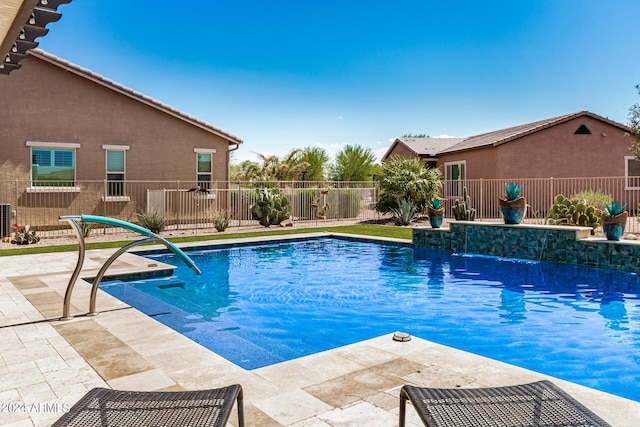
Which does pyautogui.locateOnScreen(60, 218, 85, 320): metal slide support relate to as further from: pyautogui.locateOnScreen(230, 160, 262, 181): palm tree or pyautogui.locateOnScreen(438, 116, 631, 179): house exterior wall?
pyautogui.locateOnScreen(230, 160, 262, 181): palm tree

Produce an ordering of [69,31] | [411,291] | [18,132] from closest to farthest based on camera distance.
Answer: [411,291]
[18,132]
[69,31]

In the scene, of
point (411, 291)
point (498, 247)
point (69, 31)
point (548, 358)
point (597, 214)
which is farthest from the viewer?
point (69, 31)

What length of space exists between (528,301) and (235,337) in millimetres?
4778

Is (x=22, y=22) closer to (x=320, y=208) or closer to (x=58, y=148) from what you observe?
(x=58, y=148)

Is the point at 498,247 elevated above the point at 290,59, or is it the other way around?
the point at 290,59

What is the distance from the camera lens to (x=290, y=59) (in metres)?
28.1

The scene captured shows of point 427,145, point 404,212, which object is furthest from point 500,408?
point 427,145

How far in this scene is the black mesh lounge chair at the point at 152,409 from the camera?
213 centimetres

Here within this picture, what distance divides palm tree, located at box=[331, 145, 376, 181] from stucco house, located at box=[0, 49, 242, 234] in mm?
17536

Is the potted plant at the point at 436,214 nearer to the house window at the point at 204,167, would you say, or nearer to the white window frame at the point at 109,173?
the house window at the point at 204,167

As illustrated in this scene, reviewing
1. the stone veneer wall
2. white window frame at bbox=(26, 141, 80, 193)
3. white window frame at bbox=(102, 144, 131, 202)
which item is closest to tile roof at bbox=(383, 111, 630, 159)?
the stone veneer wall

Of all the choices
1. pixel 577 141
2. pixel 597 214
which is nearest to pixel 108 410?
pixel 597 214

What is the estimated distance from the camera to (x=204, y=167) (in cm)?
2080

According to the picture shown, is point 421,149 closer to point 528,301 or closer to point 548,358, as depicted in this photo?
point 528,301
